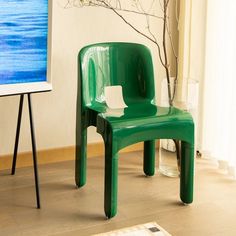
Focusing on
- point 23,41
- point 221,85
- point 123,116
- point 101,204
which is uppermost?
point 23,41

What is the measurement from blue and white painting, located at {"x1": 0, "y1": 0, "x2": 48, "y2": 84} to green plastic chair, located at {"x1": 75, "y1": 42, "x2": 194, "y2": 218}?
28cm

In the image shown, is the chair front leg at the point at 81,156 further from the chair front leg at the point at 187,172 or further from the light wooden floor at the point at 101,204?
the chair front leg at the point at 187,172

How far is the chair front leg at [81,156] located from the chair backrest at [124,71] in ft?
0.67

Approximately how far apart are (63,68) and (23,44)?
813 mm

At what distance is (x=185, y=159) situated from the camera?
8.70 ft

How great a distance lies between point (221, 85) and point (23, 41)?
135cm

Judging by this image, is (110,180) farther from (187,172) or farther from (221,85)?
(221,85)

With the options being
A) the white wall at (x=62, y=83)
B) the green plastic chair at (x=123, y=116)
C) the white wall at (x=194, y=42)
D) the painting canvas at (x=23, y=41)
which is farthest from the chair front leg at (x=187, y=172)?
the white wall at (x=62, y=83)

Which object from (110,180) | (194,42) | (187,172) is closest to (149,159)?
(187,172)

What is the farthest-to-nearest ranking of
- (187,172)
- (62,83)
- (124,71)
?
(62,83)
(124,71)
(187,172)

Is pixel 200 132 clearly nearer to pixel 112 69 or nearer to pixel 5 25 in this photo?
pixel 112 69

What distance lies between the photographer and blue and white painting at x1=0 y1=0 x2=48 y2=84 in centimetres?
236

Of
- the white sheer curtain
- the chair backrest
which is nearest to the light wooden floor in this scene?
the white sheer curtain

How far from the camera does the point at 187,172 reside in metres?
2.65
